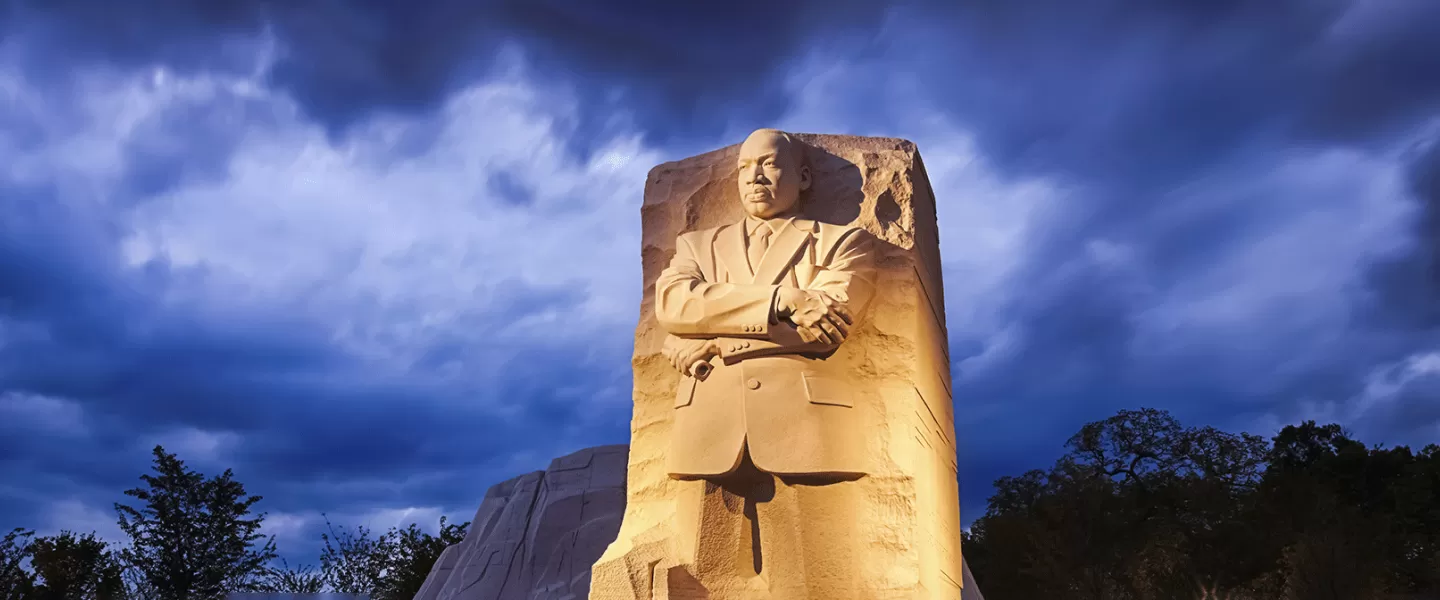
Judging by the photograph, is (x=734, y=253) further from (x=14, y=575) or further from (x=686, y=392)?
(x=14, y=575)

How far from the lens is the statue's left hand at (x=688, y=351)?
4281mm

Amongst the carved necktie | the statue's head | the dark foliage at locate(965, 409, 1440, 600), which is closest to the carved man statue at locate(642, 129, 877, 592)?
the carved necktie

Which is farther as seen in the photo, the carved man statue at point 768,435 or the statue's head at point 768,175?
the statue's head at point 768,175

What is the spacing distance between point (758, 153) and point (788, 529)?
1673mm

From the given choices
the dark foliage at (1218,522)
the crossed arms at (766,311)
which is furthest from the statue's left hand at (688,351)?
the dark foliage at (1218,522)

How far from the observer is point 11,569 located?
15445 mm

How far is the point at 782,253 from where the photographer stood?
452cm

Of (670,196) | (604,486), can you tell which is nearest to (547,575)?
(604,486)

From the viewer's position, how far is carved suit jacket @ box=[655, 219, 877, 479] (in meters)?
4.05

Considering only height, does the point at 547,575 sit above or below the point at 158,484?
→ below

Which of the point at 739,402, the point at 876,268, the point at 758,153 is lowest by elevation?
the point at 739,402

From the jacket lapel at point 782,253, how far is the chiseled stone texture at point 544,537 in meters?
8.21

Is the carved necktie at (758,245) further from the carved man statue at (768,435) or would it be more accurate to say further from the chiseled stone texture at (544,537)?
the chiseled stone texture at (544,537)

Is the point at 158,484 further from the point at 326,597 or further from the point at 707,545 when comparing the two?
the point at 707,545
